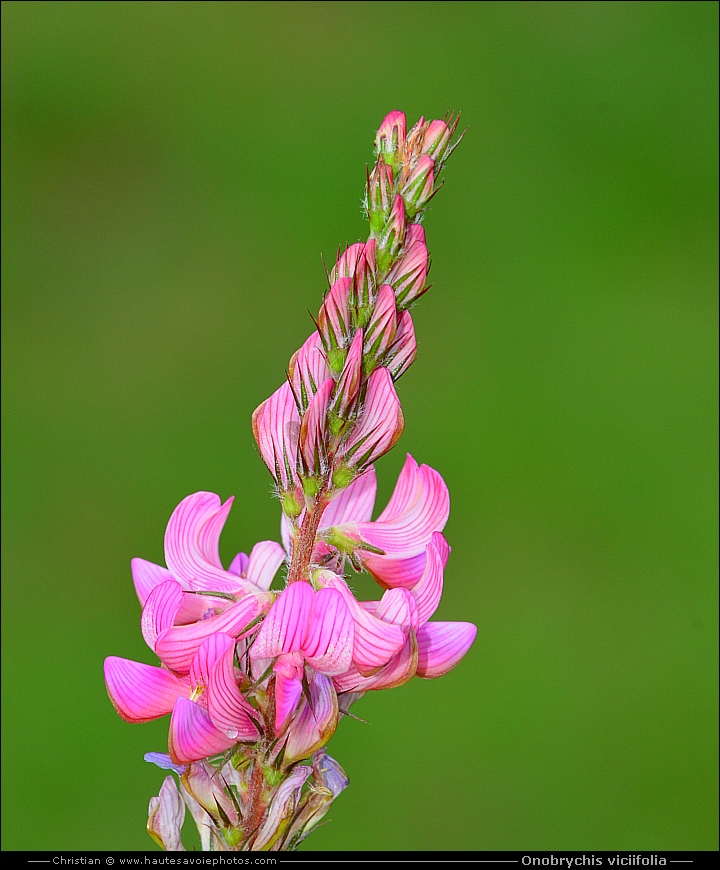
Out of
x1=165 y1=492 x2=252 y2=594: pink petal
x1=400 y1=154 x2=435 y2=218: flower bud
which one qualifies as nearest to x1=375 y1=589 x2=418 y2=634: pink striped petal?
x1=165 y1=492 x2=252 y2=594: pink petal

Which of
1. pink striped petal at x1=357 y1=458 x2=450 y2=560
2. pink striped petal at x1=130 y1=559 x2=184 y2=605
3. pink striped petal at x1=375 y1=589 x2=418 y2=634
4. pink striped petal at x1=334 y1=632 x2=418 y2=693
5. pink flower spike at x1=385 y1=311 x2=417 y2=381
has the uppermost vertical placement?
pink flower spike at x1=385 y1=311 x2=417 y2=381

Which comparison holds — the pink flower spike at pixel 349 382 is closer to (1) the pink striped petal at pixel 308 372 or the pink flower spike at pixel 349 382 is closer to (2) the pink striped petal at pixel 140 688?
(1) the pink striped petal at pixel 308 372

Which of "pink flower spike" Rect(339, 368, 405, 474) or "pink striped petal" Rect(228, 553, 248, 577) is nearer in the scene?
"pink flower spike" Rect(339, 368, 405, 474)

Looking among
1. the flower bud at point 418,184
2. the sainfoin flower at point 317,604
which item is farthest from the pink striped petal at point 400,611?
the flower bud at point 418,184

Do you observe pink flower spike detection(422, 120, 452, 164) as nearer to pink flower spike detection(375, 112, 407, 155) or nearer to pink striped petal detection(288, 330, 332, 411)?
pink flower spike detection(375, 112, 407, 155)

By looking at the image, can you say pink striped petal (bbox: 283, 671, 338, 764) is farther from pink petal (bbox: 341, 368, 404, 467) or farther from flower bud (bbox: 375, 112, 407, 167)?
flower bud (bbox: 375, 112, 407, 167)

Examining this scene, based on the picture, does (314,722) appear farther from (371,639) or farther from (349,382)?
(349,382)

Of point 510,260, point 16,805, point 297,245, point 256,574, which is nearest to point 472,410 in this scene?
point 510,260

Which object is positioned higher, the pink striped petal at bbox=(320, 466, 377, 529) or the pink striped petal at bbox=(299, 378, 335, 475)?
the pink striped petal at bbox=(299, 378, 335, 475)
